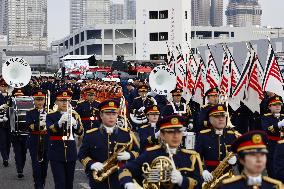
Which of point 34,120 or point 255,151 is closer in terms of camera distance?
point 255,151

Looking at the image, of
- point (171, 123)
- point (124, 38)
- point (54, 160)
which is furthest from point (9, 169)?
point (124, 38)

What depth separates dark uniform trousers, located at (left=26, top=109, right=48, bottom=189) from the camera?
519 inches

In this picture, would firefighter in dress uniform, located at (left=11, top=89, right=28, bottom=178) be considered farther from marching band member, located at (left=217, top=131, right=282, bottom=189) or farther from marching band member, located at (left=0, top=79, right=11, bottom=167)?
marching band member, located at (left=217, top=131, right=282, bottom=189)

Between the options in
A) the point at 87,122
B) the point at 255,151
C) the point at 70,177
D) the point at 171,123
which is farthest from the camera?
the point at 87,122

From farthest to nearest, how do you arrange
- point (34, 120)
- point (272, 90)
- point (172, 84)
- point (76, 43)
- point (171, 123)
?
point (76, 43) < point (172, 84) < point (272, 90) < point (34, 120) < point (171, 123)

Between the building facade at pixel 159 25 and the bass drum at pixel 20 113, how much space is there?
186 ft

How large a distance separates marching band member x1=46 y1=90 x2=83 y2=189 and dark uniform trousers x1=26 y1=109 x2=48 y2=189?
1.51 meters

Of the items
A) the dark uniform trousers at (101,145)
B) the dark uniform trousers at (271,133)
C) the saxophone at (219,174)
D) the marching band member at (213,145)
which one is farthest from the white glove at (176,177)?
the dark uniform trousers at (271,133)

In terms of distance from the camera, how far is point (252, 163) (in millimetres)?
5695

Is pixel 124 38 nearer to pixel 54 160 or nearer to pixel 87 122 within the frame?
pixel 87 122

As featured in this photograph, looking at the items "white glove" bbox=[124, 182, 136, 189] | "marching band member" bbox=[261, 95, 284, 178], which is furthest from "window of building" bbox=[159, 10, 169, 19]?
"white glove" bbox=[124, 182, 136, 189]

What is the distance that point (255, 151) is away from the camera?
5.81 metres

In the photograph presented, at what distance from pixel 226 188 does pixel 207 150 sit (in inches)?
147

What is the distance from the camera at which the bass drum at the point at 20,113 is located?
15.5 meters
